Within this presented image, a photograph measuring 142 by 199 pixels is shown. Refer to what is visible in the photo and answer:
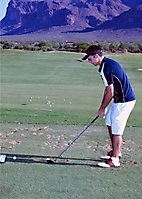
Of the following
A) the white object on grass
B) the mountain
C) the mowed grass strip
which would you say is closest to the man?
the white object on grass

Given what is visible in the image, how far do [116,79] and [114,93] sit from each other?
24cm

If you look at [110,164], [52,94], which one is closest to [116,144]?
[110,164]

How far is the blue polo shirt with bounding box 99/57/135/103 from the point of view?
532 cm

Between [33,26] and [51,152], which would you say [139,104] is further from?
[33,26]

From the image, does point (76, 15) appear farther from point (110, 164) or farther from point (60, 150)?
point (110, 164)

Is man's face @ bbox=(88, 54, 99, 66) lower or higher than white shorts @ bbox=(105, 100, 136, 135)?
higher

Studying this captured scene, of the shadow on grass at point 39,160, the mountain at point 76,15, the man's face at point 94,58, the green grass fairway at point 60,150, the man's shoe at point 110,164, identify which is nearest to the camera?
the green grass fairway at point 60,150

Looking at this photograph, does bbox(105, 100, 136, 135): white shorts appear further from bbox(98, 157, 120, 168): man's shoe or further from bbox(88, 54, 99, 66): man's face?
bbox(88, 54, 99, 66): man's face

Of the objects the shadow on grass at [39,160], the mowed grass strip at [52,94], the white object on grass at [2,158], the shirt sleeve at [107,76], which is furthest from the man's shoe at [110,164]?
the mowed grass strip at [52,94]

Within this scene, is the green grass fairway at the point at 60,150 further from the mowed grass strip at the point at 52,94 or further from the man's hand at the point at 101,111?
the man's hand at the point at 101,111

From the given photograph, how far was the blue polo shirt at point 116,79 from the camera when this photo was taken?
5316 millimetres

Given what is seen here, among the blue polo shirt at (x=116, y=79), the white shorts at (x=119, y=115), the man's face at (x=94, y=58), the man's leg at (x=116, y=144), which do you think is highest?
the man's face at (x=94, y=58)

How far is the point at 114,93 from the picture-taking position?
551cm

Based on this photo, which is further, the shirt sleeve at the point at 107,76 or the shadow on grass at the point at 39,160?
the shadow on grass at the point at 39,160
